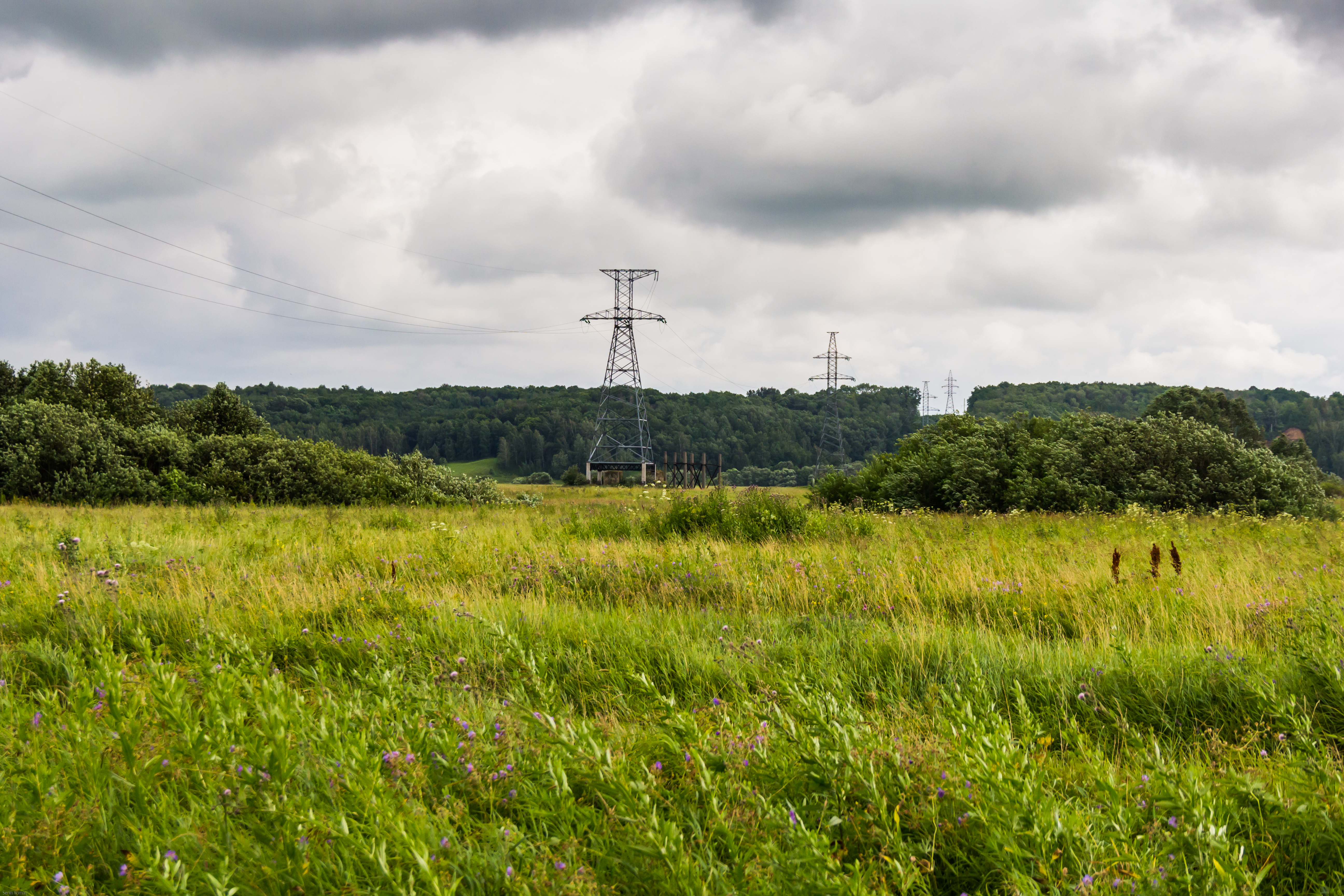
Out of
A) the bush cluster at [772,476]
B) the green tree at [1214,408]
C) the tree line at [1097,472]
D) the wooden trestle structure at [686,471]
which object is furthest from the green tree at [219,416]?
the bush cluster at [772,476]

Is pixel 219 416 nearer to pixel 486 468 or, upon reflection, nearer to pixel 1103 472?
pixel 1103 472

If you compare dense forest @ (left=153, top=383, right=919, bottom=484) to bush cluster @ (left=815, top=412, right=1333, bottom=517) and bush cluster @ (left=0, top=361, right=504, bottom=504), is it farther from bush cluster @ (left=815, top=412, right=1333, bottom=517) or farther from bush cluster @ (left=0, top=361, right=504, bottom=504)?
bush cluster @ (left=815, top=412, right=1333, bottom=517)

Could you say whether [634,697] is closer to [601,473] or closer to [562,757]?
[562,757]

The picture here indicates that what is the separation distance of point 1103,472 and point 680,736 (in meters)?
22.5

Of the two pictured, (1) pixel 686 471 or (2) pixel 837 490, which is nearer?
(2) pixel 837 490

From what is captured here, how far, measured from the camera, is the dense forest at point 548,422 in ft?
309

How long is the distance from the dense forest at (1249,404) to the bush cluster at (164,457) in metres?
73.0

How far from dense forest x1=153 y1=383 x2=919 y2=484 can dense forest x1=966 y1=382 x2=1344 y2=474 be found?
52.5 ft

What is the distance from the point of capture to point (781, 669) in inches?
190

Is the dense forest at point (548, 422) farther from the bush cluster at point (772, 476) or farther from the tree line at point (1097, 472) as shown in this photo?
the tree line at point (1097, 472)

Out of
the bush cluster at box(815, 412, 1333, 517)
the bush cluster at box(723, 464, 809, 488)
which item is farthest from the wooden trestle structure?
the bush cluster at box(723, 464, 809, 488)

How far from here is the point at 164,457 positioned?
28.1 meters

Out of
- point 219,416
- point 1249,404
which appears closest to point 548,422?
point 219,416

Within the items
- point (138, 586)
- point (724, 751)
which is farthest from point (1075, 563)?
point (138, 586)
